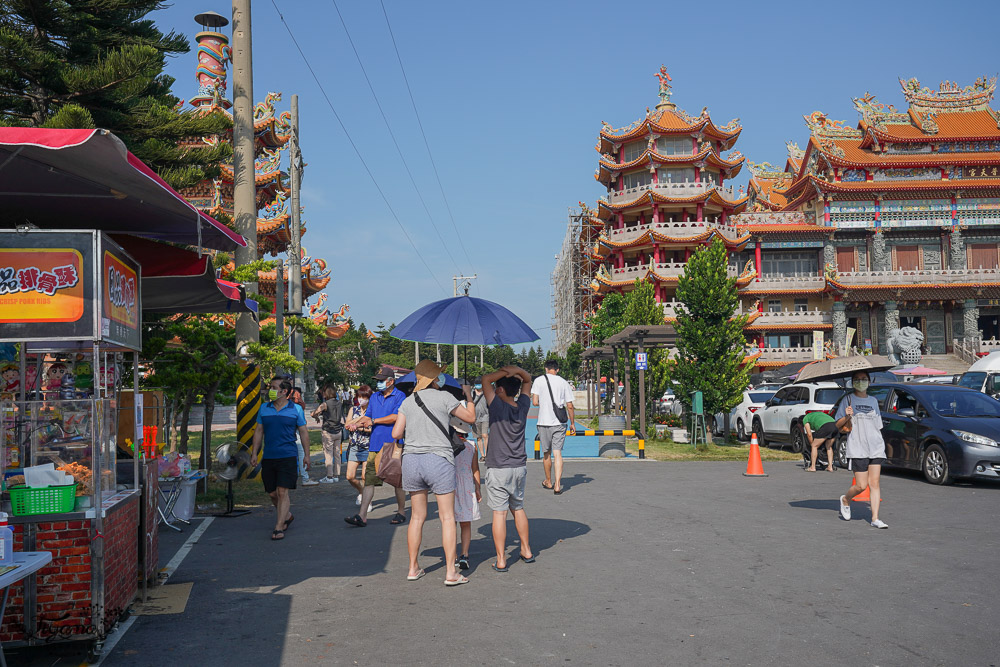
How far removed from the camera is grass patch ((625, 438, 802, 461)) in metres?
18.3

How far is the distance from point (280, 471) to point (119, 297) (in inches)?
144

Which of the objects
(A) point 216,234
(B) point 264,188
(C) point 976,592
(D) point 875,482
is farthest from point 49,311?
(B) point 264,188

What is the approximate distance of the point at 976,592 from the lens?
6199mm

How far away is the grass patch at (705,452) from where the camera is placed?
18344 millimetres

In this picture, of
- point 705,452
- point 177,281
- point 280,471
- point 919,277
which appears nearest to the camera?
point 177,281

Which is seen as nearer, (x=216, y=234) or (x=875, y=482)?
(x=216, y=234)

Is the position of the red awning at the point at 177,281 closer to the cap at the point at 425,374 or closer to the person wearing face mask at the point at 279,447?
the person wearing face mask at the point at 279,447

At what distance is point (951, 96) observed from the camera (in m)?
51.6

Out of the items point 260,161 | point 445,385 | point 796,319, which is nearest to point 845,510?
point 445,385

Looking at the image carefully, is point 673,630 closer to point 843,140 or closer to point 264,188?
Result: point 264,188

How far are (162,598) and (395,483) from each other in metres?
2.75

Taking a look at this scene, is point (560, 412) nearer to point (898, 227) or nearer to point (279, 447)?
point (279, 447)

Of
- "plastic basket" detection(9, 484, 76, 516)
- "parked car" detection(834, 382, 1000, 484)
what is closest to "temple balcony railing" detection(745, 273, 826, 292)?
"parked car" detection(834, 382, 1000, 484)

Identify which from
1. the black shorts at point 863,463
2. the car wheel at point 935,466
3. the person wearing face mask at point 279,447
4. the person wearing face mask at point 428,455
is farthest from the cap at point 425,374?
the car wheel at point 935,466
